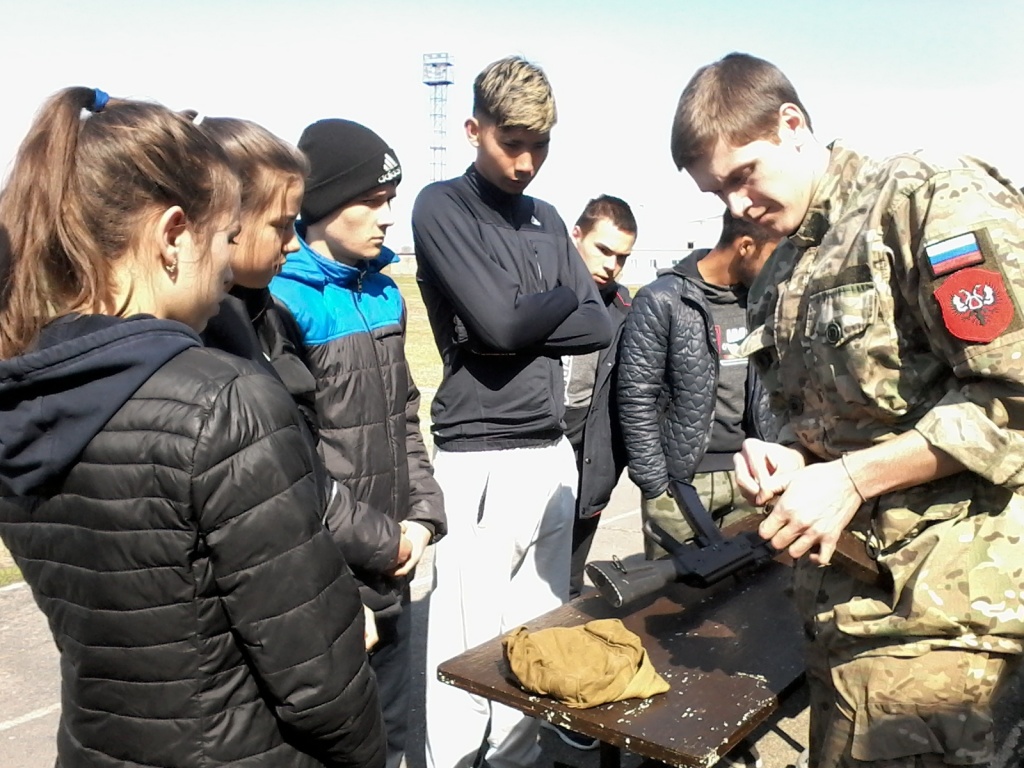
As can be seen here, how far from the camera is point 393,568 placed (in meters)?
2.38

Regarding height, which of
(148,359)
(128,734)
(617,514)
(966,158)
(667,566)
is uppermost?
(966,158)

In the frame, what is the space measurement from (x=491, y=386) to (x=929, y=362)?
5.01 feet

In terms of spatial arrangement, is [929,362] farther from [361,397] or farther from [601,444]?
[601,444]

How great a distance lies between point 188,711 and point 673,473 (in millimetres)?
2325

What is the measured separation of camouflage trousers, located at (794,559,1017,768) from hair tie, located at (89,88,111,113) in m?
1.69

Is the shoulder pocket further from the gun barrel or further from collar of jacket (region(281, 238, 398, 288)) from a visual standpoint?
collar of jacket (region(281, 238, 398, 288))

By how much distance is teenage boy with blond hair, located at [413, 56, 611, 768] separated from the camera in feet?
9.30

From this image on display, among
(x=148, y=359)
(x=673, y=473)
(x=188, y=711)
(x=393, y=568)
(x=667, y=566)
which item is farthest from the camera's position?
(x=673, y=473)

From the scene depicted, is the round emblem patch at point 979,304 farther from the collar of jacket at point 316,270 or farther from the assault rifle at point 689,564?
the collar of jacket at point 316,270

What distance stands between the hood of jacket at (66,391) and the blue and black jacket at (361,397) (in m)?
1.00

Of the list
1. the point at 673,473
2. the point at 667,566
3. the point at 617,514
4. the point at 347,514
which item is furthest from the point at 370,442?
the point at 617,514

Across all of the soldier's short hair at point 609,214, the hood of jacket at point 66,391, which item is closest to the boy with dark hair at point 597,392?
the soldier's short hair at point 609,214

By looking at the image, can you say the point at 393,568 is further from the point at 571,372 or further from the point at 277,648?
the point at 571,372

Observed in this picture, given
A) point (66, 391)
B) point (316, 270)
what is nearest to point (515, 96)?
point (316, 270)
